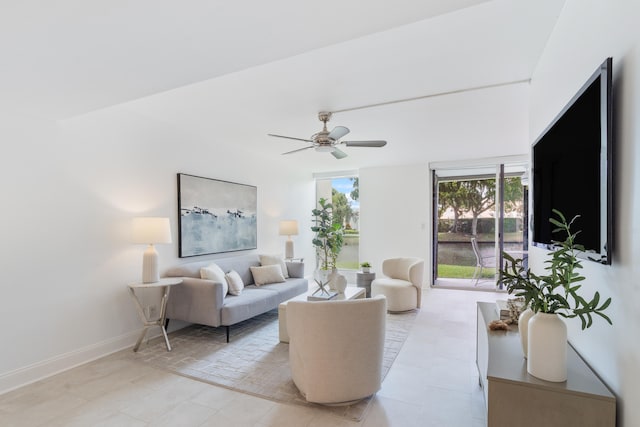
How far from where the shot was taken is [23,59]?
6.20 ft

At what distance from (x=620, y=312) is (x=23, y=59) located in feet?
10.5

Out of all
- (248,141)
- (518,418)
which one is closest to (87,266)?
(248,141)

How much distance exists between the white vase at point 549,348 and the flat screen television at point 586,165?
0.32 metres

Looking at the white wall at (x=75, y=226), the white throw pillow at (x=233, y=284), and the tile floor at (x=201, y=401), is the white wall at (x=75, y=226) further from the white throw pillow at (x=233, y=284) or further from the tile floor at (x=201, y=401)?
the white throw pillow at (x=233, y=284)

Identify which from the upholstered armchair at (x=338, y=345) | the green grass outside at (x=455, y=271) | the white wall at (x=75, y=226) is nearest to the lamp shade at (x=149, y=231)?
the white wall at (x=75, y=226)

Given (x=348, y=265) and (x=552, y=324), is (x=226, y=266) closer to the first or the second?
(x=348, y=265)

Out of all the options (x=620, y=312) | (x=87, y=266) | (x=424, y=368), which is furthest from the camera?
(x=87, y=266)

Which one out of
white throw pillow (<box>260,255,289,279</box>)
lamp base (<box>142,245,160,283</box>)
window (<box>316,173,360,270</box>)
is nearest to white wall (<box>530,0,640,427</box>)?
lamp base (<box>142,245,160,283</box>)

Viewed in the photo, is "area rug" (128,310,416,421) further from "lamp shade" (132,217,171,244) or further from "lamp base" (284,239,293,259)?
"lamp base" (284,239,293,259)

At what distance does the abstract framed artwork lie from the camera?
13.8 feet

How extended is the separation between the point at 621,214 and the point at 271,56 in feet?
6.13

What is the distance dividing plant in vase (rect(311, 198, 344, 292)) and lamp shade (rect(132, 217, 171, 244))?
3376mm

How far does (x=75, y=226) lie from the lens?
311 centimetres

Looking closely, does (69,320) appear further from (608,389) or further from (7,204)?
(608,389)
